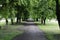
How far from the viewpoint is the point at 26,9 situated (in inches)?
1359

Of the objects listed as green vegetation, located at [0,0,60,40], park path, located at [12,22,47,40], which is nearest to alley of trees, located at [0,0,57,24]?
green vegetation, located at [0,0,60,40]

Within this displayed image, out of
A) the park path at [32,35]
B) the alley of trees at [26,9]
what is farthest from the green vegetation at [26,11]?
the park path at [32,35]

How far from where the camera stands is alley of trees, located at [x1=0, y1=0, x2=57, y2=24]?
2597 centimetres

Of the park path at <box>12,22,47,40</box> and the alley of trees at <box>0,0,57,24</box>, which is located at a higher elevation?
the alley of trees at <box>0,0,57,24</box>

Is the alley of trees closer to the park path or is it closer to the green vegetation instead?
the green vegetation

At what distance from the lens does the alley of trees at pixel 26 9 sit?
26.0 metres

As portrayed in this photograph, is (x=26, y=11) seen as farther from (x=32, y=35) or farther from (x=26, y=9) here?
(x=32, y=35)

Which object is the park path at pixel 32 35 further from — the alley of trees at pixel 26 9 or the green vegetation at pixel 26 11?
the alley of trees at pixel 26 9

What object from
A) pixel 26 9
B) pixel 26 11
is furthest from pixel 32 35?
pixel 26 11

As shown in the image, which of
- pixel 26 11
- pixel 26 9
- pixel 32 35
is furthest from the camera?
pixel 26 11

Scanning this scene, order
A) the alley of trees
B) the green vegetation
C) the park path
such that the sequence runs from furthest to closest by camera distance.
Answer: the alley of trees
the green vegetation
the park path

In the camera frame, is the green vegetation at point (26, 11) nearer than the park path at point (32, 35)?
No

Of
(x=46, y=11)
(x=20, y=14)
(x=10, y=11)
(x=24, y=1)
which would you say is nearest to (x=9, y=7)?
(x=10, y=11)

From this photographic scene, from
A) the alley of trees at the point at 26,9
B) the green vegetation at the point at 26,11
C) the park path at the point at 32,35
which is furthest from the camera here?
the alley of trees at the point at 26,9
